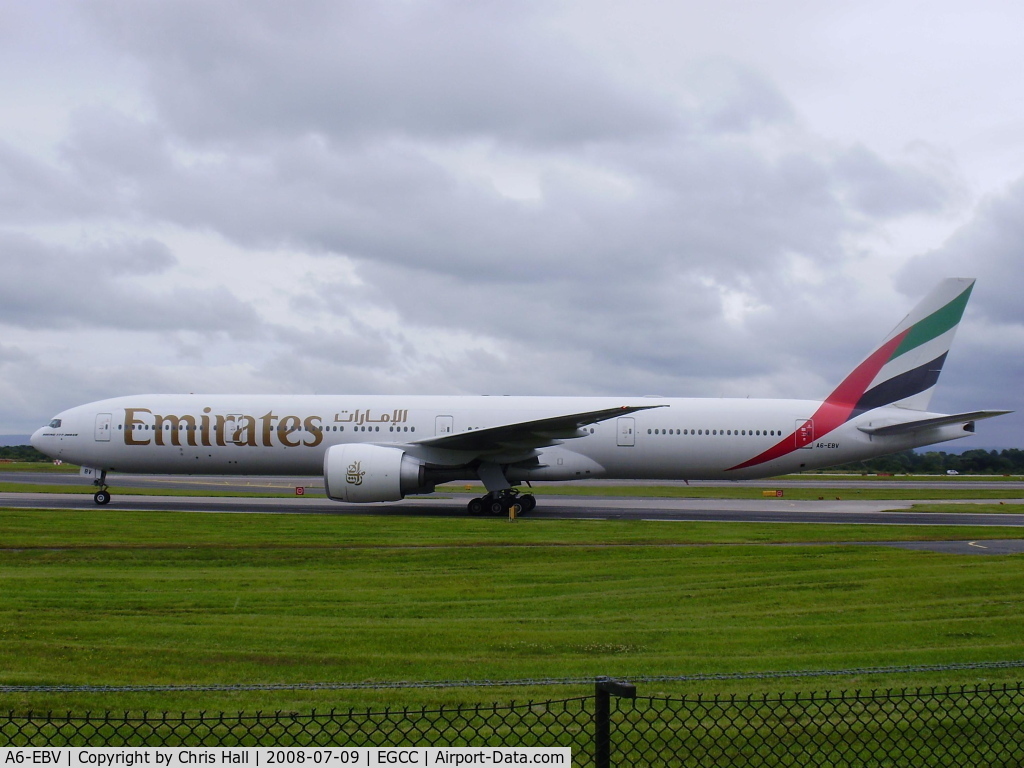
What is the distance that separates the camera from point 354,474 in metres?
25.0

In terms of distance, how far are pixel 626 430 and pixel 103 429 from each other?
17.4 meters

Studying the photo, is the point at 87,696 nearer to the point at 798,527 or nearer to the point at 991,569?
the point at 991,569

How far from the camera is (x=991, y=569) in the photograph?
14930 millimetres

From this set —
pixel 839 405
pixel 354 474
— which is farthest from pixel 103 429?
pixel 839 405

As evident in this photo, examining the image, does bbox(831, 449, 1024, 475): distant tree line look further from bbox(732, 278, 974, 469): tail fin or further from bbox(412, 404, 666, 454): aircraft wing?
bbox(412, 404, 666, 454): aircraft wing

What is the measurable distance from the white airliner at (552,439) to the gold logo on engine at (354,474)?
188 cm

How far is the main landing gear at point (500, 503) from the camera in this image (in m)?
26.6

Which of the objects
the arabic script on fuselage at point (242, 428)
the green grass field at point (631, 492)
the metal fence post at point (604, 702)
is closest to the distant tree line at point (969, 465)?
the green grass field at point (631, 492)

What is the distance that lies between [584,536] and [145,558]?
30.5ft

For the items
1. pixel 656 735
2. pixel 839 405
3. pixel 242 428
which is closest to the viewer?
pixel 656 735

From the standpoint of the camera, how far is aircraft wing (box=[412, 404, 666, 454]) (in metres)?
24.8

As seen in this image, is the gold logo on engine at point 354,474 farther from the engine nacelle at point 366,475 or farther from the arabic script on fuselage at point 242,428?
the arabic script on fuselage at point 242,428

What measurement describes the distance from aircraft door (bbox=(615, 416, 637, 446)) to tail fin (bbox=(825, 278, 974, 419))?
6.97 meters

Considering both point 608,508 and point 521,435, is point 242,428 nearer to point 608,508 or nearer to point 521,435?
point 521,435
